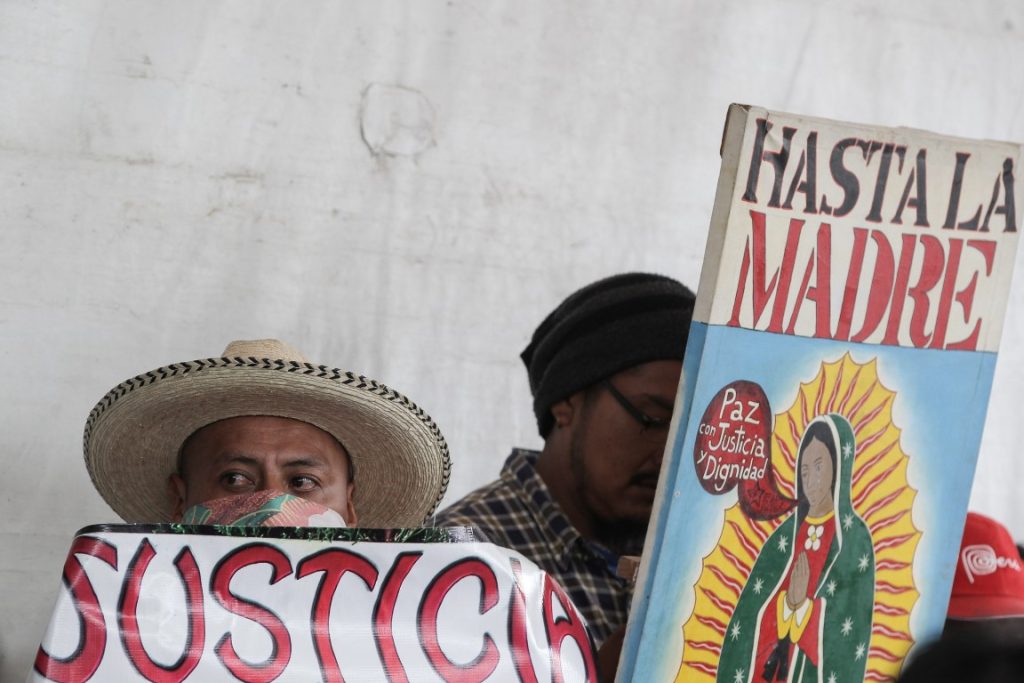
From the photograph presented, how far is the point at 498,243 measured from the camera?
2.62 m

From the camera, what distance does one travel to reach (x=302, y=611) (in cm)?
129

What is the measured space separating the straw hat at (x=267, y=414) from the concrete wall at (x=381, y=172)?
488 millimetres

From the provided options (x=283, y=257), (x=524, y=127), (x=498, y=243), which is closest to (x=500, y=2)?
(x=524, y=127)

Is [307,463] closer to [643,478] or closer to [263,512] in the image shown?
Answer: [263,512]

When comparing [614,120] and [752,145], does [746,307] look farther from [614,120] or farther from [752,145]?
[614,120]

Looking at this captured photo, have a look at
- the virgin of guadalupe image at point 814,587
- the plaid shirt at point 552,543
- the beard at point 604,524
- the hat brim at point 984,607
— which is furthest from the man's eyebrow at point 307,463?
the hat brim at point 984,607

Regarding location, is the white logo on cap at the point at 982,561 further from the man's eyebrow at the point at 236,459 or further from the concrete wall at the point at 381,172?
the concrete wall at the point at 381,172

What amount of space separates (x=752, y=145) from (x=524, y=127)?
1291mm

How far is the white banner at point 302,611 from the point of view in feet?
Result: 4.09

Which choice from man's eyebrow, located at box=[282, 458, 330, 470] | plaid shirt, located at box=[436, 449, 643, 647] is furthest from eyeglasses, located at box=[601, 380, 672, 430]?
man's eyebrow, located at box=[282, 458, 330, 470]

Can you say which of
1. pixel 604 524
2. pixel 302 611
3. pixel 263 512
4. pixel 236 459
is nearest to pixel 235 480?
pixel 236 459

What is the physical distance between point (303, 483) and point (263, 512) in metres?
0.25

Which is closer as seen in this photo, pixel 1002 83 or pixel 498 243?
pixel 498 243

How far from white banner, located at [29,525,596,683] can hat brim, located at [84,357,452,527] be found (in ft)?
1.51
